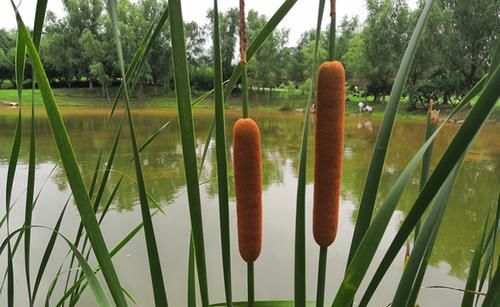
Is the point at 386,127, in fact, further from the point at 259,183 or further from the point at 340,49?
the point at 340,49

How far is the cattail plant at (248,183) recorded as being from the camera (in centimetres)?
32

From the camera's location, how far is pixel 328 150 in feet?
1.09

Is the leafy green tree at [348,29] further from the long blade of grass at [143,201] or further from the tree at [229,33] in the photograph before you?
the long blade of grass at [143,201]

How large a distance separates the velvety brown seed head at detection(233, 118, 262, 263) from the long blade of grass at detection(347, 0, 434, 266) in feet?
0.32

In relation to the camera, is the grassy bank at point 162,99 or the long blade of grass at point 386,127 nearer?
the long blade of grass at point 386,127

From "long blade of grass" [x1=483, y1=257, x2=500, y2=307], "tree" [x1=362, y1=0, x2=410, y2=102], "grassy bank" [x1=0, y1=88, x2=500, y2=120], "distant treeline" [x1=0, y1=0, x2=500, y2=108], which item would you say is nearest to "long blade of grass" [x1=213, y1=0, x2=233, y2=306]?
"long blade of grass" [x1=483, y1=257, x2=500, y2=307]

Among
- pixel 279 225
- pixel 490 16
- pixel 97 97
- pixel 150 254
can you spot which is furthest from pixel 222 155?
pixel 97 97

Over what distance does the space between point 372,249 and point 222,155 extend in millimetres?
143

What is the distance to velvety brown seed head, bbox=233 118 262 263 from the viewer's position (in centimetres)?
32

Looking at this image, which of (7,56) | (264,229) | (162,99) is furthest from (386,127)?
(7,56)

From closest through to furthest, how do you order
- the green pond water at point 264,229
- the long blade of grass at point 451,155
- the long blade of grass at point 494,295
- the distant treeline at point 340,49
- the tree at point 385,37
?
1. the long blade of grass at point 451,155
2. the long blade of grass at point 494,295
3. the green pond water at point 264,229
4. the distant treeline at point 340,49
5. the tree at point 385,37

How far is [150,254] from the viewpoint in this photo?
330mm

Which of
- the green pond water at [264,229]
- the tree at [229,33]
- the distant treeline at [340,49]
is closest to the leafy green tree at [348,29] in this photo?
the distant treeline at [340,49]

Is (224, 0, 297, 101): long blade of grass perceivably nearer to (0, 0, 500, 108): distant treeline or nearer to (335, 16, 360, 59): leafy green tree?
(0, 0, 500, 108): distant treeline
